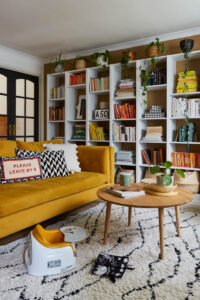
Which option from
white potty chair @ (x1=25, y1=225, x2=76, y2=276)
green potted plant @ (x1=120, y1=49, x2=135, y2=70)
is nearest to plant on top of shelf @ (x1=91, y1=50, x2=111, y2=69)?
green potted plant @ (x1=120, y1=49, x2=135, y2=70)

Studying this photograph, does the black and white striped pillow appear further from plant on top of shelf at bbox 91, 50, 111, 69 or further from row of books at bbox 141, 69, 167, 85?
plant on top of shelf at bbox 91, 50, 111, 69

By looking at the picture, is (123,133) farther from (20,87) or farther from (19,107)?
(20,87)

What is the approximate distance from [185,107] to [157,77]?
66 centimetres

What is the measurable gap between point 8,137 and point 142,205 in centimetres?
382

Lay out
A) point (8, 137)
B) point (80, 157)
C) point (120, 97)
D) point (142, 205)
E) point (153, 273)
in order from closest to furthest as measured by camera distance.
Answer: point (153, 273) → point (142, 205) → point (80, 157) → point (120, 97) → point (8, 137)

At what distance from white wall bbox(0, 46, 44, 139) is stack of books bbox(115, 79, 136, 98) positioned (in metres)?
1.96

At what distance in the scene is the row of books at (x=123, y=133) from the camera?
14.0 feet

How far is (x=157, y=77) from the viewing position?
401 cm

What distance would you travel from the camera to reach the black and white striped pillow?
2.83m

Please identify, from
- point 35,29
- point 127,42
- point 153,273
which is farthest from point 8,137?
point 153,273

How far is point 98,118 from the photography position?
15.1 feet

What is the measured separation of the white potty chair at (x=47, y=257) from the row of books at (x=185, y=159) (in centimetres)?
264

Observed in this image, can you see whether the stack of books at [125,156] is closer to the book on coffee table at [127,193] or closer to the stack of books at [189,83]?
the stack of books at [189,83]

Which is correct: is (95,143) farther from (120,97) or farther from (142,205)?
(142,205)
